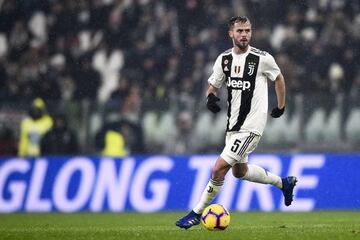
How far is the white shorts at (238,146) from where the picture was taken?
30.3ft

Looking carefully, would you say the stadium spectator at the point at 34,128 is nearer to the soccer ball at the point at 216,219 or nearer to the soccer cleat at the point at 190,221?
the soccer cleat at the point at 190,221

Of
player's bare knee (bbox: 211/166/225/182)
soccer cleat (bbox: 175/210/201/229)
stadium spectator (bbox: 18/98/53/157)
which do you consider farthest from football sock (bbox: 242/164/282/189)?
stadium spectator (bbox: 18/98/53/157)

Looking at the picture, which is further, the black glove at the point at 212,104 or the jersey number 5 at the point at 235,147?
the black glove at the point at 212,104

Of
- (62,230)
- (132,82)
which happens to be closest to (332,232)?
(62,230)

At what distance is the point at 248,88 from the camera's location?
30.5 feet

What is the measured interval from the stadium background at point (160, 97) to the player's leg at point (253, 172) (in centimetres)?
362

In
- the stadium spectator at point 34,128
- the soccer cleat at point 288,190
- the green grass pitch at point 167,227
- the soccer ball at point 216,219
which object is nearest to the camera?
the green grass pitch at point 167,227

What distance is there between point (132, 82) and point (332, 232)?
8.59 m

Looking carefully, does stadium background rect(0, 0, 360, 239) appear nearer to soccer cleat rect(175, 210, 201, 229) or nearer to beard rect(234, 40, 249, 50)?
soccer cleat rect(175, 210, 201, 229)

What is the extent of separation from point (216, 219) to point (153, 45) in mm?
9189

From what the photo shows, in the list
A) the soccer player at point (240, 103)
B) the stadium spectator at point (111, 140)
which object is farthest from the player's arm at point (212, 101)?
the stadium spectator at point (111, 140)

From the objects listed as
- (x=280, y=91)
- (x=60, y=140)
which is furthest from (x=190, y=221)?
(x=60, y=140)

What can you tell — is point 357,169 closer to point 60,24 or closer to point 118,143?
point 118,143

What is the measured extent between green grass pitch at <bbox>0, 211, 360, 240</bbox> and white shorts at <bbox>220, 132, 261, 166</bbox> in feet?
2.30
